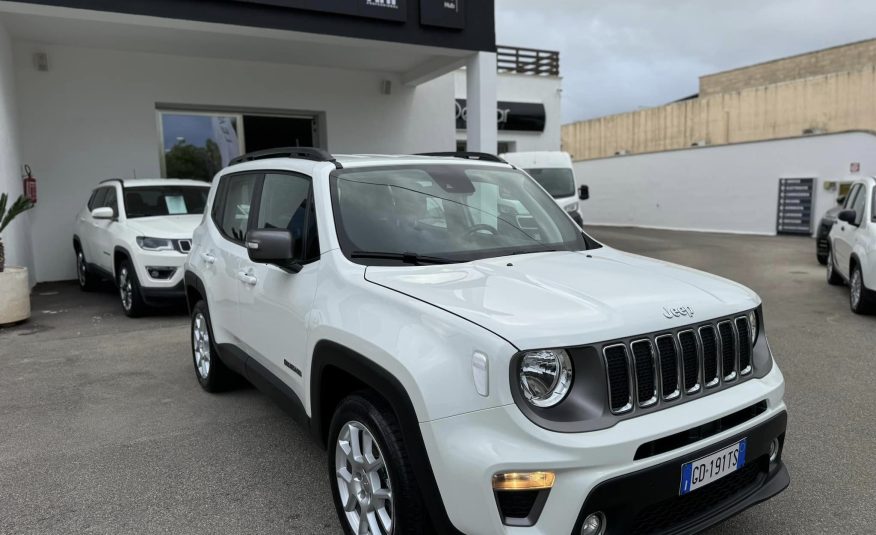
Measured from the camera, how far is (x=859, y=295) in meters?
7.39

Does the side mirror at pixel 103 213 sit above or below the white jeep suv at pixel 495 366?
above

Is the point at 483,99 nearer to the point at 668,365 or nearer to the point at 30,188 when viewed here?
the point at 30,188

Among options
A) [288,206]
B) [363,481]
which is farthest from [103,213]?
[363,481]

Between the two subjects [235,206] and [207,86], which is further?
[207,86]

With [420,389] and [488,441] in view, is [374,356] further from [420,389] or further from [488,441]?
[488,441]

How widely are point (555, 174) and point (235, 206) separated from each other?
10.7m

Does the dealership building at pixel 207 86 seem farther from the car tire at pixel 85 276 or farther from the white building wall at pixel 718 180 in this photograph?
the white building wall at pixel 718 180

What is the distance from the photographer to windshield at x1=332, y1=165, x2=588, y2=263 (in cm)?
308

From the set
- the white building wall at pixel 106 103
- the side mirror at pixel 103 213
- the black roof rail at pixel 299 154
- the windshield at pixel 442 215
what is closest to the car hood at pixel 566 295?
the windshield at pixel 442 215

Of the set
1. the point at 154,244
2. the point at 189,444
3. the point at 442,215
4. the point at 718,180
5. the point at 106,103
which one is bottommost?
the point at 189,444

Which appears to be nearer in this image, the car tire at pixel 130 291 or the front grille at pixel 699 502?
the front grille at pixel 699 502

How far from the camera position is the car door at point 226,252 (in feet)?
13.2

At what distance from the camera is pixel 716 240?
717 inches

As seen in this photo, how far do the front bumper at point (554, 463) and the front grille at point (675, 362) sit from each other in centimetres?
10
